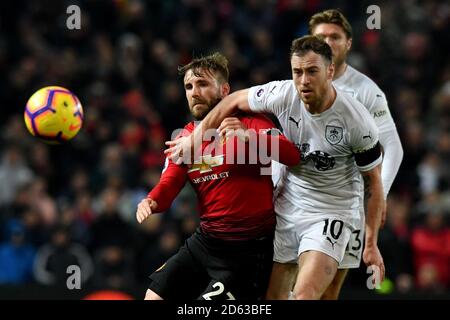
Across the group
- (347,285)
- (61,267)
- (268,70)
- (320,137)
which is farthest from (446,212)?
(320,137)

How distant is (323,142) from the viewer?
5277mm

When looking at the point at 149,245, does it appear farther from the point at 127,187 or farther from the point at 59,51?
the point at 59,51

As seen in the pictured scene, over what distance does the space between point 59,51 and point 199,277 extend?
737 centimetres

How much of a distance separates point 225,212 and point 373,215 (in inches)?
36.1

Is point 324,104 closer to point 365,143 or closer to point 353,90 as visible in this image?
point 365,143

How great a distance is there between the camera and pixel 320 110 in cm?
522

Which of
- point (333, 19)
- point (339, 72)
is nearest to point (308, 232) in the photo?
point (339, 72)

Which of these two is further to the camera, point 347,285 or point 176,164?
point 347,285

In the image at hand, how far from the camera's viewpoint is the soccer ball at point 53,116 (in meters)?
5.95

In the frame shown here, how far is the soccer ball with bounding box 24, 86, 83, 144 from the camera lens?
5945mm

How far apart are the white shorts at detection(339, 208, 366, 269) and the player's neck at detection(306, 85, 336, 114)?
84cm

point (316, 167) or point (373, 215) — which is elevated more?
point (316, 167)

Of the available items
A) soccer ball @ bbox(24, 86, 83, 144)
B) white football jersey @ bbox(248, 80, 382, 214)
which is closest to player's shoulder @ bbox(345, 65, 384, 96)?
white football jersey @ bbox(248, 80, 382, 214)

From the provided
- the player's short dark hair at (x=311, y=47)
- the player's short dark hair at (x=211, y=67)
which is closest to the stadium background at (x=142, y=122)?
the player's short dark hair at (x=211, y=67)
